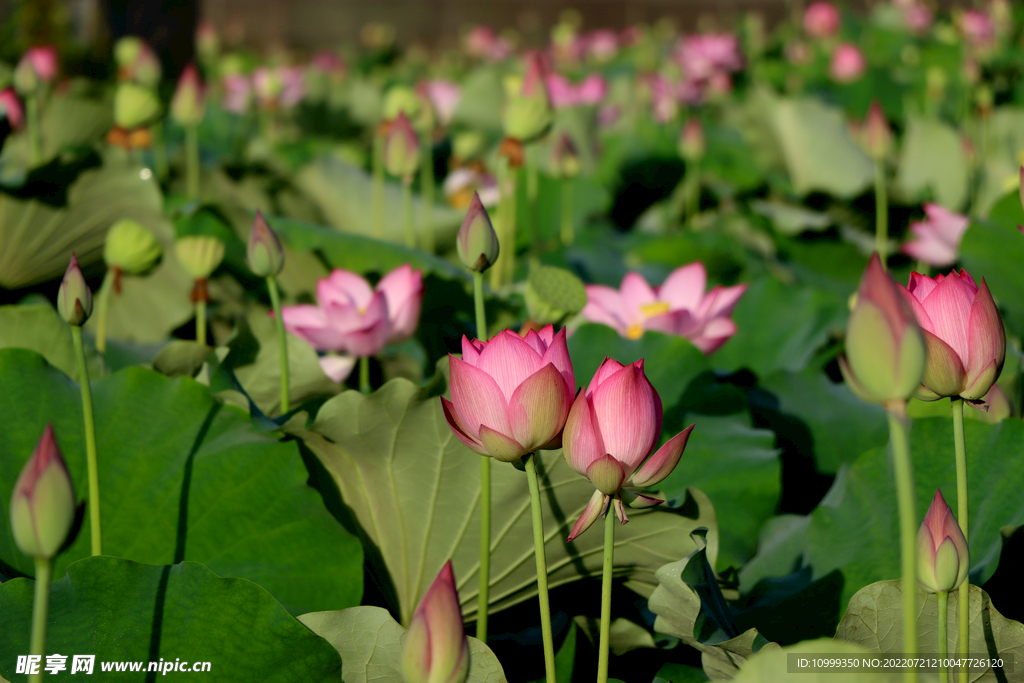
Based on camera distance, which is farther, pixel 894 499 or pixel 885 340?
pixel 894 499

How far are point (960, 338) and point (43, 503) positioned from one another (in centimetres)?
46

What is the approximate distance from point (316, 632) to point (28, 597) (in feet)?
0.60

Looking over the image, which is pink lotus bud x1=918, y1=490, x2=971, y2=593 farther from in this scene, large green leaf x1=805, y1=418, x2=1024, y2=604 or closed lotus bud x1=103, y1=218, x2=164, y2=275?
closed lotus bud x1=103, y1=218, x2=164, y2=275

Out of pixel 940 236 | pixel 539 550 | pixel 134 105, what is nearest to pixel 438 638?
pixel 539 550

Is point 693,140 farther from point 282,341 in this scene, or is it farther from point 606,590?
point 606,590

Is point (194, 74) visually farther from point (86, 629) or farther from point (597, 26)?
point (597, 26)

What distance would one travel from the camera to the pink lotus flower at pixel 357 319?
0.90 m

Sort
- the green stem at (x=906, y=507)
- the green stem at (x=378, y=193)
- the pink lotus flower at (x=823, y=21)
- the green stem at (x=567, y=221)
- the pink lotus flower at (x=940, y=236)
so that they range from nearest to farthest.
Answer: the green stem at (x=906, y=507)
the pink lotus flower at (x=940, y=236)
the green stem at (x=378, y=193)
the green stem at (x=567, y=221)
the pink lotus flower at (x=823, y=21)

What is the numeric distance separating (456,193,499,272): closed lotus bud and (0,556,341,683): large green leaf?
0.87 feet

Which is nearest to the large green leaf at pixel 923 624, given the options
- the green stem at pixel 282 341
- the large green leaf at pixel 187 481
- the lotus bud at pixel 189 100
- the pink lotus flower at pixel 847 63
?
the large green leaf at pixel 187 481

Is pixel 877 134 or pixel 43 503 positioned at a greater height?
pixel 877 134

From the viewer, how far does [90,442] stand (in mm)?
633

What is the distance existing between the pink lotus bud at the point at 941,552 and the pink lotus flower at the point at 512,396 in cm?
20

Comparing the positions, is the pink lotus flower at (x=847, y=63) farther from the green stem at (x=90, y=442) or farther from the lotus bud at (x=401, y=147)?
the green stem at (x=90, y=442)
